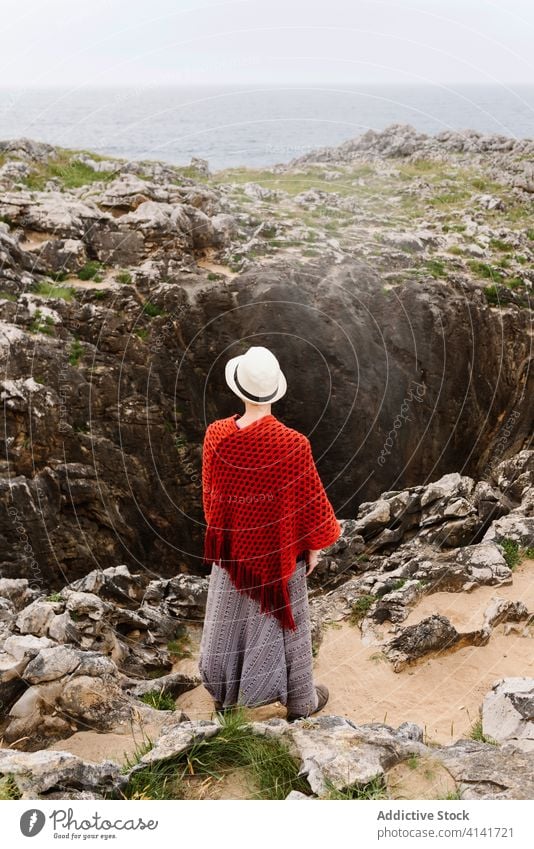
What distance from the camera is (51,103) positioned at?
6371mm

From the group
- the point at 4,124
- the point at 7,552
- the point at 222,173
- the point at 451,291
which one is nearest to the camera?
the point at 7,552

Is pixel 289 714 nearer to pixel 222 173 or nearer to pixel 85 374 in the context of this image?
pixel 85 374

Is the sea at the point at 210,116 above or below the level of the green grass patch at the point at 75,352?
above

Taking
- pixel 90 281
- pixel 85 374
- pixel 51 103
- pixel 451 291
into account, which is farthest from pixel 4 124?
pixel 451 291

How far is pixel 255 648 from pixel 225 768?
1.03m

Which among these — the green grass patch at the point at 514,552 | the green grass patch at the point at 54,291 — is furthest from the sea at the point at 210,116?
the green grass patch at the point at 514,552

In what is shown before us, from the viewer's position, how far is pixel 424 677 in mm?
5742

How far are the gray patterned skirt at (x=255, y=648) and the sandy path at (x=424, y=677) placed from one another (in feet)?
0.66

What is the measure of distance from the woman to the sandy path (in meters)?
0.32

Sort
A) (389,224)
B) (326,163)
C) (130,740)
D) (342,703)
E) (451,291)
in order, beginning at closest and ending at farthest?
(130,740)
(342,703)
(451,291)
(389,224)
(326,163)

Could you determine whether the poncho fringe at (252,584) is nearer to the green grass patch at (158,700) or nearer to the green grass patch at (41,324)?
the green grass patch at (158,700)

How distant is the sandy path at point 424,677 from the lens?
5180 millimetres

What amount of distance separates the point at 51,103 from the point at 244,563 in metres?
4.62

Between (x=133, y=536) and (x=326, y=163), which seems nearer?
(x=133, y=536)
